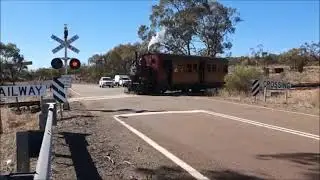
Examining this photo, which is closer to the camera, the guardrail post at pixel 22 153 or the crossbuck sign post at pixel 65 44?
the guardrail post at pixel 22 153

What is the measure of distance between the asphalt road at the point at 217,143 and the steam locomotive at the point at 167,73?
1866cm

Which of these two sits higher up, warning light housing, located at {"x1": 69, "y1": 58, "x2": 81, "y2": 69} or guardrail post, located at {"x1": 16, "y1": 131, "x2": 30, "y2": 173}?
warning light housing, located at {"x1": 69, "y1": 58, "x2": 81, "y2": 69}

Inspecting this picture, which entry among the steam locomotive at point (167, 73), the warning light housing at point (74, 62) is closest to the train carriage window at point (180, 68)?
the steam locomotive at point (167, 73)

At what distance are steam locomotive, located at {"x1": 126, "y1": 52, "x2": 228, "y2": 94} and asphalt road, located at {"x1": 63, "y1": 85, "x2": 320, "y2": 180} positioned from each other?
1866 cm

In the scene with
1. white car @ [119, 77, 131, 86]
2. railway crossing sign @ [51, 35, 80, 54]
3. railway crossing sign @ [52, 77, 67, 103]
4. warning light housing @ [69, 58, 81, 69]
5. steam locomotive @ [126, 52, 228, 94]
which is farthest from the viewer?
white car @ [119, 77, 131, 86]

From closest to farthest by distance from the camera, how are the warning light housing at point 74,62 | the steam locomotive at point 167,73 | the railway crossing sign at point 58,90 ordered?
1. the railway crossing sign at point 58,90
2. the warning light housing at point 74,62
3. the steam locomotive at point 167,73

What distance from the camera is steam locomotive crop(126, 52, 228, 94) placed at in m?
39.8

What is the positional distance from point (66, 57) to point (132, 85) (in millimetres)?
18522

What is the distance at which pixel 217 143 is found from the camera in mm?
12812

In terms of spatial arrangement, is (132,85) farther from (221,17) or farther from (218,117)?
(221,17)

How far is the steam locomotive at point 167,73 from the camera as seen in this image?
3981 cm

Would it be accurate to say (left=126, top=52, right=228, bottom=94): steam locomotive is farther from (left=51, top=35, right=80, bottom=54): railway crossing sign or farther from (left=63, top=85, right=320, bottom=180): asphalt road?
(left=63, top=85, right=320, bottom=180): asphalt road

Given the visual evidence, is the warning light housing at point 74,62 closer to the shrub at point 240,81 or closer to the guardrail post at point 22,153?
the guardrail post at point 22,153

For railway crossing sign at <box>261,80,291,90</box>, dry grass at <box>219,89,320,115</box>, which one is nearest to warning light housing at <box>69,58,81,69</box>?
dry grass at <box>219,89,320,115</box>
